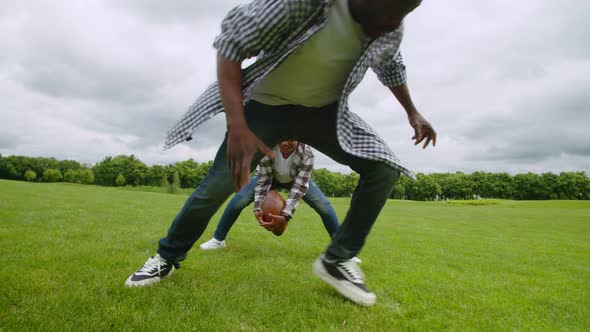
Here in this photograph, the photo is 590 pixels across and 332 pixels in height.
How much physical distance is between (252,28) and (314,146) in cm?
130

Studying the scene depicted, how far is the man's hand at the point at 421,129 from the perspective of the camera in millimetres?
3150

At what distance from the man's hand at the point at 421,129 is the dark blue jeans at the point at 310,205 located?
2014 mm

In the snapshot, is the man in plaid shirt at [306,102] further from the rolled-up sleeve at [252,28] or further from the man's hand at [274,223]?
the man's hand at [274,223]

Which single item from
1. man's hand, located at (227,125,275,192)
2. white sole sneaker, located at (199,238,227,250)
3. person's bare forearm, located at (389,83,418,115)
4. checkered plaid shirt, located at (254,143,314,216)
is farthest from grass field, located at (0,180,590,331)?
person's bare forearm, located at (389,83,418,115)

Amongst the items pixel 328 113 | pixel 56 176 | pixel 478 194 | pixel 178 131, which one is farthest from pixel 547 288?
pixel 56 176

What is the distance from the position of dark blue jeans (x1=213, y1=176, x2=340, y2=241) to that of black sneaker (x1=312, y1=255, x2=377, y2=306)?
78.5 inches

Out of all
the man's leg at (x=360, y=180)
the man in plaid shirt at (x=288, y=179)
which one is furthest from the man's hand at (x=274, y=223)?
the man's leg at (x=360, y=180)

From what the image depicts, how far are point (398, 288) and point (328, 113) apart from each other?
5.99ft

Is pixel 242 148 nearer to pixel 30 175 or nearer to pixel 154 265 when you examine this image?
pixel 154 265

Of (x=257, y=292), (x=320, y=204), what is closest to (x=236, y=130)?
(x=257, y=292)

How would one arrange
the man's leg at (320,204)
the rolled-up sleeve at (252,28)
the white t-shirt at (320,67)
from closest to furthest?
the rolled-up sleeve at (252,28) < the white t-shirt at (320,67) < the man's leg at (320,204)

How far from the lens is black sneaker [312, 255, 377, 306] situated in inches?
107

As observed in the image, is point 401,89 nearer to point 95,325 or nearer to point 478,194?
point 95,325

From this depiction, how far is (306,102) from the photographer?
8.71ft
